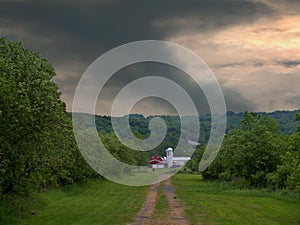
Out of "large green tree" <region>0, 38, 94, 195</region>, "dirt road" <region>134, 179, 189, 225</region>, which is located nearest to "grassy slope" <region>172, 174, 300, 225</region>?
"dirt road" <region>134, 179, 189, 225</region>

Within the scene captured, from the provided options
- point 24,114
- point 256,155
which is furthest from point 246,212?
point 256,155

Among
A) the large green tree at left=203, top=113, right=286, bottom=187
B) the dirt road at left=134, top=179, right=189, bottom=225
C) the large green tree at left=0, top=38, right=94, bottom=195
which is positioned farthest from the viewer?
the large green tree at left=203, top=113, right=286, bottom=187

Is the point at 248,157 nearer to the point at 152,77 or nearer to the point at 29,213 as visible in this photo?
the point at 152,77

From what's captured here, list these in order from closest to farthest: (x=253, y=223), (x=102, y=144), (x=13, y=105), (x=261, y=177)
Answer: (x=13, y=105), (x=253, y=223), (x=261, y=177), (x=102, y=144)

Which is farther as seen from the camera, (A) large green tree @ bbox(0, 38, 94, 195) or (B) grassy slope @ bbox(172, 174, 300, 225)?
(B) grassy slope @ bbox(172, 174, 300, 225)

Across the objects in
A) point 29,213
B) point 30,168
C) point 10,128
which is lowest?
point 29,213

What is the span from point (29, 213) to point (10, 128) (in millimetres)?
9087

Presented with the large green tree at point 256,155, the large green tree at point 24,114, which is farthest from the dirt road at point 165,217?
the large green tree at point 256,155

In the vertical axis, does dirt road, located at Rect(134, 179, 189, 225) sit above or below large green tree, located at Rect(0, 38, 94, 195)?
below

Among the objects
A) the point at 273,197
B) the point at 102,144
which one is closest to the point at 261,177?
the point at 273,197

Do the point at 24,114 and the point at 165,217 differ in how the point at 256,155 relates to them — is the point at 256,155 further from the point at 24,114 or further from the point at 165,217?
the point at 24,114

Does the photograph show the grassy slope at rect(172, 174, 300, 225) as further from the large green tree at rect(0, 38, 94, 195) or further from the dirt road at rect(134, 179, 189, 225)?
the large green tree at rect(0, 38, 94, 195)

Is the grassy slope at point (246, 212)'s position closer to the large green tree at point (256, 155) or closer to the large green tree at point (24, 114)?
the large green tree at point (24, 114)

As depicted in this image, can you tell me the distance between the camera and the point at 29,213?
29297 mm
